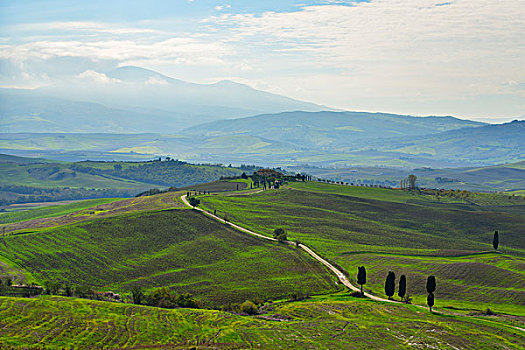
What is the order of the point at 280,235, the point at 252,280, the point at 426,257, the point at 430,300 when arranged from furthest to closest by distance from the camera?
the point at 280,235
the point at 426,257
the point at 252,280
the point at 430,300

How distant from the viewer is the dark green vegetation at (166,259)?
12319cm

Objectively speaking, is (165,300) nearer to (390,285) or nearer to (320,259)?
(390,285)

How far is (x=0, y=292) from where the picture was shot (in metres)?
105

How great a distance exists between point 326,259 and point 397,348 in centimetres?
7302

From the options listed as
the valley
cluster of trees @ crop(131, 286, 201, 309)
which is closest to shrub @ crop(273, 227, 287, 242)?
the valley

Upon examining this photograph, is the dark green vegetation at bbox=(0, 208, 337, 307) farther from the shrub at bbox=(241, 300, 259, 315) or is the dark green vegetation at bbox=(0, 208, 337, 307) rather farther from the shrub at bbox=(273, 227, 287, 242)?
the shrub at bbox=(241, 300, 259, 315)

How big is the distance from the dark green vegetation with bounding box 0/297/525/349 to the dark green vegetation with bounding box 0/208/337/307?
79.8ft

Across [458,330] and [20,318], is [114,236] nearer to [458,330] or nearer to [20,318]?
[20,318]

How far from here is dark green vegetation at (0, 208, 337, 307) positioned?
123 metres

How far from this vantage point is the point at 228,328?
80.2 metres

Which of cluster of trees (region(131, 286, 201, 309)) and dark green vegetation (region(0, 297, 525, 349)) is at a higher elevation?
dark green vegetation (region(0, 297, 525, 349))

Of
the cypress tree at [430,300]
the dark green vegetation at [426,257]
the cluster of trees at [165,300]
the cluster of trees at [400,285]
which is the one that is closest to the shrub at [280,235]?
the dark green vegetation at [426,257]

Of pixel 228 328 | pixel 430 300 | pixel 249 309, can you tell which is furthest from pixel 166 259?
pixel 430 300

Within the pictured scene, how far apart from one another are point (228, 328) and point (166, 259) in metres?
70.7
